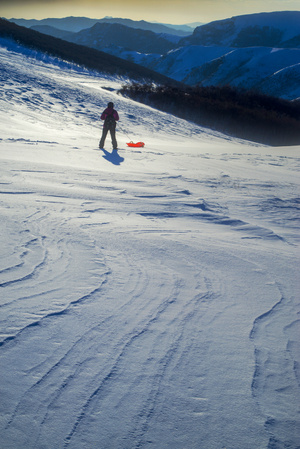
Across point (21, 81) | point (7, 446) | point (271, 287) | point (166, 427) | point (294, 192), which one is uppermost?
point (21, 81)

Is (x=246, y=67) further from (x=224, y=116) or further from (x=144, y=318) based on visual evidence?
(x=144, y=318)

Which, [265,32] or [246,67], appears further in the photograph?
[265,32]

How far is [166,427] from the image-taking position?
1434 millimetres

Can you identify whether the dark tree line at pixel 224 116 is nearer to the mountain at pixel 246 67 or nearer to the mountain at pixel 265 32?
the mountain at pixel 246 67

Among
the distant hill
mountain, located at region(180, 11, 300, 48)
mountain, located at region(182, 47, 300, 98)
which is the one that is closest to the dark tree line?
the distant hill

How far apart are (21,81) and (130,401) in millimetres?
19217

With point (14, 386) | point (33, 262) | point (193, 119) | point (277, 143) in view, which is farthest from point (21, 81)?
point (14, 386)

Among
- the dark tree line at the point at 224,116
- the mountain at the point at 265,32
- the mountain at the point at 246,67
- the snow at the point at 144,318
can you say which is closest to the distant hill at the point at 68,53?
the dark tree line at the point at 224,116

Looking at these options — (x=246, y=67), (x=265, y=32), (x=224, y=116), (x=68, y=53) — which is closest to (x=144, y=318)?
(x=224, y=116)

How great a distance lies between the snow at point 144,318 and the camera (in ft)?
4.72

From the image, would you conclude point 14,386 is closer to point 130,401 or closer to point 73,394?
point 73,394

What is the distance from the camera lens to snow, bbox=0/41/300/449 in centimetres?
144

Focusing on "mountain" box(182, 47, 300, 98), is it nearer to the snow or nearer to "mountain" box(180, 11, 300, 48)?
"mountain" box(180, 11, 300, 48)

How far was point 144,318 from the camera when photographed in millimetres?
2082
